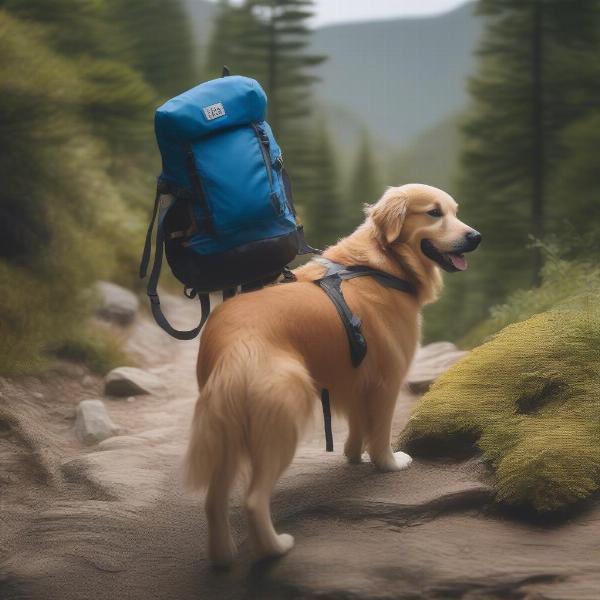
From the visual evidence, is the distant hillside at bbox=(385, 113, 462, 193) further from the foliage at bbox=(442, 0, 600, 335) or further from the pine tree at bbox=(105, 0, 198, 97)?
the foliage at bbox=(442, 0, 600, 335)

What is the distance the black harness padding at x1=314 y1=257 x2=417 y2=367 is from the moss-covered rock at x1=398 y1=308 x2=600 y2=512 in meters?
0.92

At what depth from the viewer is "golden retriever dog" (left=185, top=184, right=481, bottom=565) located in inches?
145

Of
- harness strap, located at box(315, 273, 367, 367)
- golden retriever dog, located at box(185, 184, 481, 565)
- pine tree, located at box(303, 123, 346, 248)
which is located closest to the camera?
golden retriever dog, located at box(185, 184, 481, 565)

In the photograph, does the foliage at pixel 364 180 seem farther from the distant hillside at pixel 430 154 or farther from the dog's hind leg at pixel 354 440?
the distant hillside at pixel 430 154

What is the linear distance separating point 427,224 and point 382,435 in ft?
4.45

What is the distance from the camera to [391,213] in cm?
457

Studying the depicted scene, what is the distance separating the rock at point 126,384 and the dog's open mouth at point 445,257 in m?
4.41

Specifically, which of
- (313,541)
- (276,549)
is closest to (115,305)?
(313,541)

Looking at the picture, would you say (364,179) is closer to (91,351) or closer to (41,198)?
(41,198)

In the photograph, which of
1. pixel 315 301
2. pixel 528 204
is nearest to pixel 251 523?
pixel 315 301

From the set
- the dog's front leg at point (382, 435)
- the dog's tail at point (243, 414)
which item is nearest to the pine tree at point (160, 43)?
the dog's front leg at point (382, 435)

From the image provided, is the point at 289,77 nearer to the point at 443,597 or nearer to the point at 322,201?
the point at 322,201

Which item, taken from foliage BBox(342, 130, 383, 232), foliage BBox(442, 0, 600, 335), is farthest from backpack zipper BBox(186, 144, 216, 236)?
foliage BBox(342, 130, 383, 232)

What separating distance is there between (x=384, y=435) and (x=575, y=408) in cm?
123
